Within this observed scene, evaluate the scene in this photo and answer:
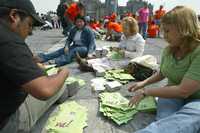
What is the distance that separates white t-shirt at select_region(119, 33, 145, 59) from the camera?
17.1 ft

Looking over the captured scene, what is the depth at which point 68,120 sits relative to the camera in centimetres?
303

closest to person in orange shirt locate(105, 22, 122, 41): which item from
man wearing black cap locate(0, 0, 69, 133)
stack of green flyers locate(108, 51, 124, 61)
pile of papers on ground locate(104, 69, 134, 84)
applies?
stack of green flyers locate(108, 51, 124, 61)

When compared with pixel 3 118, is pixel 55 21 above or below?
below

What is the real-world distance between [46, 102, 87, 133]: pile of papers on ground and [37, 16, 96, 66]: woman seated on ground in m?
3.02

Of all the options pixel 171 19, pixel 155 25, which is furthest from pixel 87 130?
pixel 155 25

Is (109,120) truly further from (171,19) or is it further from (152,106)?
(171,19)

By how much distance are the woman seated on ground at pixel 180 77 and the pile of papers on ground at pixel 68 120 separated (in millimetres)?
575

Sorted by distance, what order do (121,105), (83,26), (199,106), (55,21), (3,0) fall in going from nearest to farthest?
1. (3,0)
2. (199,106)
3. (121,105)
4. (83,26)
5. (55,21)

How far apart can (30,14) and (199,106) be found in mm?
1489

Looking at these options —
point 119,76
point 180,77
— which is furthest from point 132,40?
point 180,77

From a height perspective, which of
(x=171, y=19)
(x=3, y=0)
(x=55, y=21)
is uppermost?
(x=3, y=0)

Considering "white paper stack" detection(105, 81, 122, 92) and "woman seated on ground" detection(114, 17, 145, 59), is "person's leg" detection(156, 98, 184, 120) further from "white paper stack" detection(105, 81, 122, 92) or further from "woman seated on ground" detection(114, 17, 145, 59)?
"woman seated on ground" detection(114, 17, 145, 59)

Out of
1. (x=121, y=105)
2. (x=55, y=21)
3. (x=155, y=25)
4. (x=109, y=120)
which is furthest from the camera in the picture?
(x=55, y=21)

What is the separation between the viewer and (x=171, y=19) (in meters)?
2.63
